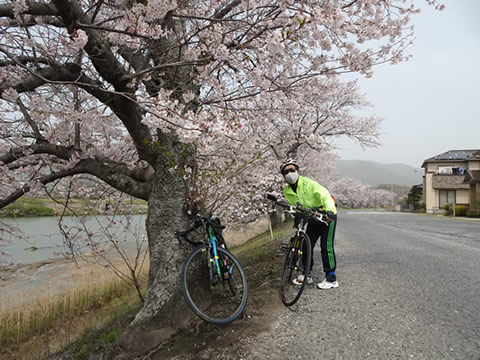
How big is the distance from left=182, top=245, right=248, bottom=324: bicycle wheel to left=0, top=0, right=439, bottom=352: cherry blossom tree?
234 millimetres

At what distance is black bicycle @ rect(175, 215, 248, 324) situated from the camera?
342 cm

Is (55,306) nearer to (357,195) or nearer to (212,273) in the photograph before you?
(212,273)

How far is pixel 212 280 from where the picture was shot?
138 inches

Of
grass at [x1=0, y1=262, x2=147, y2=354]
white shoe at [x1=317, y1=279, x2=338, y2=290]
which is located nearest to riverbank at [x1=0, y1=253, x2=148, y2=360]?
grass at [x1=0, y1=262, x2=147, y2=354]

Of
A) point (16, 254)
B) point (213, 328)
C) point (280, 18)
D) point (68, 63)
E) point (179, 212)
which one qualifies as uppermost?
point (280, 18)

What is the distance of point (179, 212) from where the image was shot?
3.94m

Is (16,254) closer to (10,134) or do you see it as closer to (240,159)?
(10,134)

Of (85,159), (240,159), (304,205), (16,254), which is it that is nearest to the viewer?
(304,205)

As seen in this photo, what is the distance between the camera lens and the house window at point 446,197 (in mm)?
32562

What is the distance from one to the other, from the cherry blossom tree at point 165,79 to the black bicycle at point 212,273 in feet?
0.86

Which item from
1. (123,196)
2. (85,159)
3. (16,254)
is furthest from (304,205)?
(16,254)

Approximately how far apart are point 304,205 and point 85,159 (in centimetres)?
342

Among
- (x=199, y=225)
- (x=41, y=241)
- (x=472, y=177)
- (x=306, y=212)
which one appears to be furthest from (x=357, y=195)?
(x=199, y=225)

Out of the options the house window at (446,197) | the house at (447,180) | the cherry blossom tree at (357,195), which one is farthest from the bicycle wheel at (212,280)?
the cherry blossom tree at (357,195)
